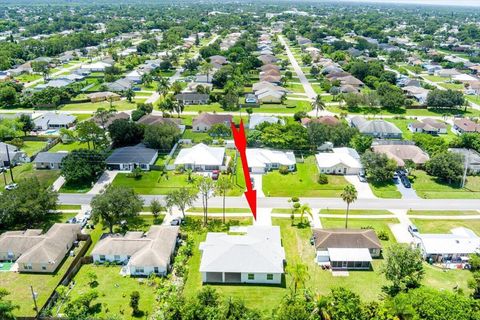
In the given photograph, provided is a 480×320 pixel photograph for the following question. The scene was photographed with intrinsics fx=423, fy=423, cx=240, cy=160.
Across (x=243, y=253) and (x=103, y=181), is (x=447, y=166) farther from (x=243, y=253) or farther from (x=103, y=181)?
(x=103, y=181)

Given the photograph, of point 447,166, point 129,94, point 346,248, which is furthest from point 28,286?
point 129,94

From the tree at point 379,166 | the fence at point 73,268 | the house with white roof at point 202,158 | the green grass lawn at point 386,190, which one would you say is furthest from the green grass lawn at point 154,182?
the green grass lawn at point 386,190

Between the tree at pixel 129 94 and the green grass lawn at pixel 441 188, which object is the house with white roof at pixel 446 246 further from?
the tree at pixel 129 94

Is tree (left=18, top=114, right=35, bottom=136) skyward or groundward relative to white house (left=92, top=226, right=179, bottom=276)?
skyward

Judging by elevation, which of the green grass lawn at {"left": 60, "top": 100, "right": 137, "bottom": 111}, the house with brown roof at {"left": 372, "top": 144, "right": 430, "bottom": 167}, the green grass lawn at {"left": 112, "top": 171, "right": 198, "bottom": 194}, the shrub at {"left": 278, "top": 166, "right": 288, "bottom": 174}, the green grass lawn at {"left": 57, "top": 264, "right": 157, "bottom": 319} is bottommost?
the green grass lawn at {"left": 57, "top": 264, "right": 157, "bottom": 319}

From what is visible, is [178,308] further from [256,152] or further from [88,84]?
[88,84]

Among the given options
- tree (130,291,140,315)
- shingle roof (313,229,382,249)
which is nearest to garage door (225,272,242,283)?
tree (130,291,140,315)

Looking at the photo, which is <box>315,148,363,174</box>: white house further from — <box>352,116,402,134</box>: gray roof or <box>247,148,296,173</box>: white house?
<box>352,116,402,134</box>: gray roof

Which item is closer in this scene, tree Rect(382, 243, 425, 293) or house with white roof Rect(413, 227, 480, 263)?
tree Rect(382, 243, 425, 293)
